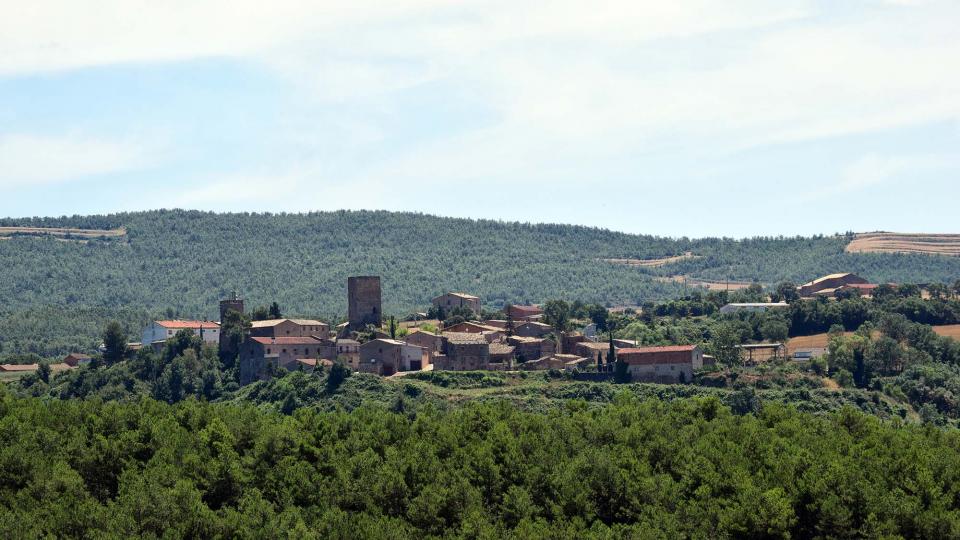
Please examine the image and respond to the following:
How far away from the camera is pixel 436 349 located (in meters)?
107


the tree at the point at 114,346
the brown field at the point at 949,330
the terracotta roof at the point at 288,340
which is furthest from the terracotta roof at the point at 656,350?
the tree at the point at 114,346

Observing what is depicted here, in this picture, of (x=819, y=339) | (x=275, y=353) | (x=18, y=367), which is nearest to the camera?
(x=275, y=353)

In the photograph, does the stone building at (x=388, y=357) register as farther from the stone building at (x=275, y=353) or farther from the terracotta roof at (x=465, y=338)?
the stone building at (x=275, y=353)

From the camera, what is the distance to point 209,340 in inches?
4596

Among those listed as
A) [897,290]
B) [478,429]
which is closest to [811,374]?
[897,290]

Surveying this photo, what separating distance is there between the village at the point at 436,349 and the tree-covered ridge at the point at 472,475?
3145cm

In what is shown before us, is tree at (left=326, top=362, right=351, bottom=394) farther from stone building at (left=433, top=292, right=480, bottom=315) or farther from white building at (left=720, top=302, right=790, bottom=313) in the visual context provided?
white building at (left=720, top=302, right=790, bottom=313)

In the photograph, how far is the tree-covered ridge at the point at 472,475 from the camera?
54031 millimetres

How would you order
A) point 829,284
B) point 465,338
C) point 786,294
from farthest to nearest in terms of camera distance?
point 829,284
point 786,294
point 465,338

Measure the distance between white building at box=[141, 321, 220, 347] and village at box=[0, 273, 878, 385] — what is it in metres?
0.23

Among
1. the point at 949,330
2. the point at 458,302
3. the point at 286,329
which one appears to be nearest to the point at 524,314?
the point at 458,302

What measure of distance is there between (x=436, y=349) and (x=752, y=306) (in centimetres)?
3460

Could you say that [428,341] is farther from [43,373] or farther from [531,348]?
[43,373]

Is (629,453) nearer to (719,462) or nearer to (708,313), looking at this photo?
(719,462)
